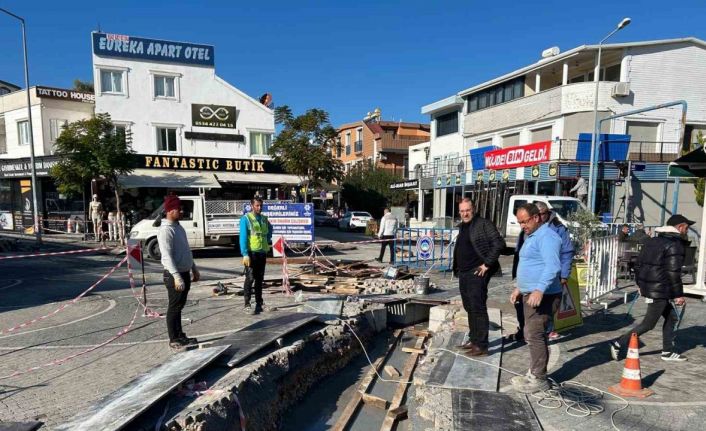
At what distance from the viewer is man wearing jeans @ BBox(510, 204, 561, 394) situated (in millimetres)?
4062

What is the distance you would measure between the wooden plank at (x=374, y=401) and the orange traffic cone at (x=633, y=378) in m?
2.32

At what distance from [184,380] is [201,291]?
618cm

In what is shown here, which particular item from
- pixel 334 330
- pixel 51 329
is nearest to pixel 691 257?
pixel 334 330

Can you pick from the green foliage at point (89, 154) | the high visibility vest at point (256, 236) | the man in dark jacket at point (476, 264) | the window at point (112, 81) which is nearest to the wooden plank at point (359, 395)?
the man in dark jacket at point (476, 264)

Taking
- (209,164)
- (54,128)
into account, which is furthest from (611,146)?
(54,128)

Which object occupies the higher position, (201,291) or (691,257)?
(691,257)

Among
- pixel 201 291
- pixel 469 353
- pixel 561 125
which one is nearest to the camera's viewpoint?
pixel 469 353

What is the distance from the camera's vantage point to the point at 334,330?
20.0 feet

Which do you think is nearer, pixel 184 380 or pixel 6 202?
pixel 184 380

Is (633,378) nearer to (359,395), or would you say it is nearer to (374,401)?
(374,401)

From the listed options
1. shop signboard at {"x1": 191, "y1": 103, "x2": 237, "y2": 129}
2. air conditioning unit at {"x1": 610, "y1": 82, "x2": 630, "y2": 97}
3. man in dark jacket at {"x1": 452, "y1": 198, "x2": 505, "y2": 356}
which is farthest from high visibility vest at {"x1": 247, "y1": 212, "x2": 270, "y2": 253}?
air conditioning unit at {"x1": 610, "y1": 82, "x2": 630, "y2": 97}

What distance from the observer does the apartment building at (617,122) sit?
21.0 meters

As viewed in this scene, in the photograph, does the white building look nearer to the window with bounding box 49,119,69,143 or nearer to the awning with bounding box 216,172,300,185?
the awning with bounding box 216,172,300,185

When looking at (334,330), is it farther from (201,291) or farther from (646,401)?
(201,291)
